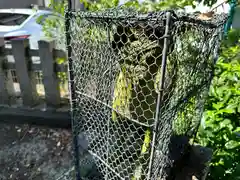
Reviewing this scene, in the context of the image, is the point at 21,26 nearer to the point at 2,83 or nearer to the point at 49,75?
the point at 2,83

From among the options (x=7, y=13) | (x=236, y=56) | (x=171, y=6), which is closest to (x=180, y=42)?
(x=171, y=6)

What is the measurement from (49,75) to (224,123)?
200 centimetres

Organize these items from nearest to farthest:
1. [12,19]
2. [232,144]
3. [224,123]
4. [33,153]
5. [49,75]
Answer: [232,144]
[224,123]
[33,153]
[49,75]
[12,19]

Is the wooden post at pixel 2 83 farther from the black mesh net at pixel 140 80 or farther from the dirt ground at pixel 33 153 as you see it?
the black mesh net at pixel 140 80

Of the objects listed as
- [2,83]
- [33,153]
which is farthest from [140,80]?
[2,83]

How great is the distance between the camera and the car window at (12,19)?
209 inches

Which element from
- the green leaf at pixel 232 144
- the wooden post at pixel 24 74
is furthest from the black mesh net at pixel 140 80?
the wooden post at pixel 24 74

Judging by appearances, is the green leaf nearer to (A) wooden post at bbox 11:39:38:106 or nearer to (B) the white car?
(A) wooden post at bbox 11:39:38:106

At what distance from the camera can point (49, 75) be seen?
2789 mm

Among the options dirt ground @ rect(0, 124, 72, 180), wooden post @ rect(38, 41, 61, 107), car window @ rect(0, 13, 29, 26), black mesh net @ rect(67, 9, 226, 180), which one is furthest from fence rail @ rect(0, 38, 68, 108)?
car window @ rect(0, 13, 29, 26)

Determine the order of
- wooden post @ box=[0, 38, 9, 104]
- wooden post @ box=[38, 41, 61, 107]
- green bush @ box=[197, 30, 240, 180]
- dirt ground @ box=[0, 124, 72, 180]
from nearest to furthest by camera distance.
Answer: green bush @ box=[197, 30, 240, 180]
dirt ground @ box=[0, 124, 72, 180]
wooden post @ box=[38, 41, 61, 107]
wooden post @ box=[0, 38, 9, 104]

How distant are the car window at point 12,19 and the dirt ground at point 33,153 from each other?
324cm

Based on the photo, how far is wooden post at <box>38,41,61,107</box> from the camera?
2.66 m

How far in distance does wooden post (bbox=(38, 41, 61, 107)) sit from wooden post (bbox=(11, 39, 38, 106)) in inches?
7.9
